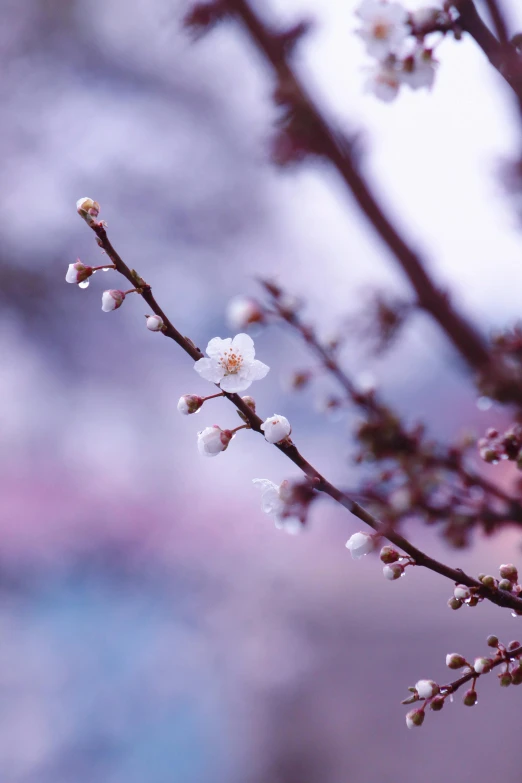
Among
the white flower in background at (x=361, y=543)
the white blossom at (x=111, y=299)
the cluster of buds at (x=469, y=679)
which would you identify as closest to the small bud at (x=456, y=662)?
the cluster of buds at (x=469, y=679)

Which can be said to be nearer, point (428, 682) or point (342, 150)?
point (428, 682)

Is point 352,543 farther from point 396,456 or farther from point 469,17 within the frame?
point 469,17

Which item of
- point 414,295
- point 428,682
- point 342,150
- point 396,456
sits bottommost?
point 428,682

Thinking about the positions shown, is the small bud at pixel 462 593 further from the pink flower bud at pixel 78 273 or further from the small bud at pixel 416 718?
the pink flower bud at pixel 78 273

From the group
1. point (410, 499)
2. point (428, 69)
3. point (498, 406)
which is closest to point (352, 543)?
point (410, 499)

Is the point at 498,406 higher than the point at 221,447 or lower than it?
higher

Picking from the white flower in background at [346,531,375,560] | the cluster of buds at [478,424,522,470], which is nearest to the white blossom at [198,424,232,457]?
the white flower in background at [346,531,375,560]

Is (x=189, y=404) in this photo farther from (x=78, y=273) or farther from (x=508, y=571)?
(x=508, y=571)
